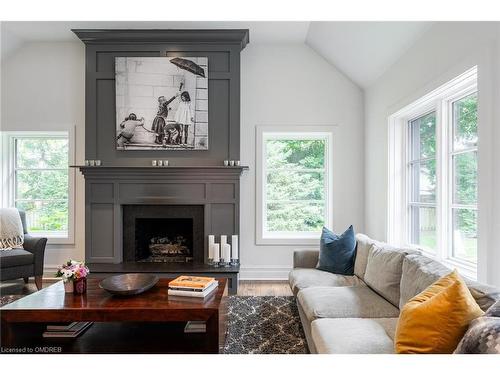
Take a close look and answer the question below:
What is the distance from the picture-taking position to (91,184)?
12.7ft

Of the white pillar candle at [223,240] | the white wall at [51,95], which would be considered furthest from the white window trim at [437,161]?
the white wall at [51,95]

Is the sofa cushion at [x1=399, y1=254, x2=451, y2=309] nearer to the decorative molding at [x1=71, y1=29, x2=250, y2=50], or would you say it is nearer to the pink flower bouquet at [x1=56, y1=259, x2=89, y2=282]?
the pink flower bouquet at [x1=56, y1=259, x2=89, y2=282]

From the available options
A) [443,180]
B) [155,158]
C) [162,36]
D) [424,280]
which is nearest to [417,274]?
[424,280]

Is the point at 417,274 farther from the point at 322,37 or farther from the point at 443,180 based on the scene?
the point at 322,37

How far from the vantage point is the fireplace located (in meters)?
3.99

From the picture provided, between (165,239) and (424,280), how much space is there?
325 cm

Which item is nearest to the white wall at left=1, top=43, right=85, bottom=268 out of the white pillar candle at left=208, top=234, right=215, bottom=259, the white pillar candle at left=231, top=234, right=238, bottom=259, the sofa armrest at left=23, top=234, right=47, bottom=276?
the sofa armrest at left=23, top=234, right=47, bottom=276

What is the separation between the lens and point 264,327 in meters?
2.59

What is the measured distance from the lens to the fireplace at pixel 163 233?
3.99m

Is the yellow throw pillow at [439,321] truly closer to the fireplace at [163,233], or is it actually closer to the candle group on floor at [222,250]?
the candle group on floor at [222,250]
